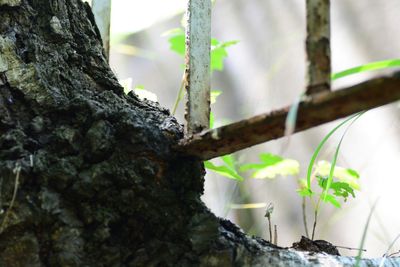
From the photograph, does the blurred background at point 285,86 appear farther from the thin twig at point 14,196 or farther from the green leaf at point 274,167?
the thin twig at point 14,196

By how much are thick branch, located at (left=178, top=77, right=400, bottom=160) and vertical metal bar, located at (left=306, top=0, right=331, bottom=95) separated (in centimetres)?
1

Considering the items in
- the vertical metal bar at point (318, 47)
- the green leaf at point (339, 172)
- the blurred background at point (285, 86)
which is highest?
the blurred background at point (285, 86)

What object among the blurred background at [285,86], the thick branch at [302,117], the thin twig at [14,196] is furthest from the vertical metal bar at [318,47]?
the blurred background at [285,86]

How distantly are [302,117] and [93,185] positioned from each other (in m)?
0.25

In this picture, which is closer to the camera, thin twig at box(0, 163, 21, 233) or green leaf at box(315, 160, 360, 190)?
thin twig at box(0, 163, 21, 233)

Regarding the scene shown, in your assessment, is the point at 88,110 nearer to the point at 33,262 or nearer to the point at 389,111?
the point at 33,262

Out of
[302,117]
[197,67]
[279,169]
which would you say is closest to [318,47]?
[302,117]

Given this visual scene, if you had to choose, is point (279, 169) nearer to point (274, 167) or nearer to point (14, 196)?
point (274, 167)

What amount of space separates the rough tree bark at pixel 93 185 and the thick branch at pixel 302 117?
0.17ft

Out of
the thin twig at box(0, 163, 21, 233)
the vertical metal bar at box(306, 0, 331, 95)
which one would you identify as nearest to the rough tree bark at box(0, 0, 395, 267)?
the thin twig at box(0, 163, 21, 233)

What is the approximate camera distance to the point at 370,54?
1779mm

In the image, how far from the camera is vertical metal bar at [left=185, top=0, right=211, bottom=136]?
58 cm

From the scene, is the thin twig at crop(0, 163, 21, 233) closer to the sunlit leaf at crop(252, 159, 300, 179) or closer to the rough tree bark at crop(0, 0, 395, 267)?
the rough tree bark at crop(0, 0, 395, 267)

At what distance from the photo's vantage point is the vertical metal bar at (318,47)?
1.46ft
